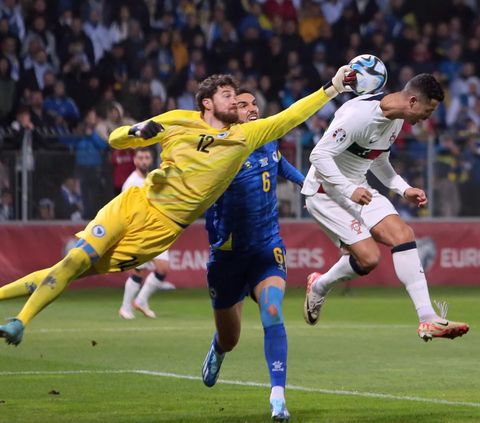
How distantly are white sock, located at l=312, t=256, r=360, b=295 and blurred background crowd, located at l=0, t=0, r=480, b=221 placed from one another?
7.59 metres

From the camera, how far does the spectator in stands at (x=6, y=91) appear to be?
1850 centimetres

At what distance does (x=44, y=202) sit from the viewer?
16750 mm

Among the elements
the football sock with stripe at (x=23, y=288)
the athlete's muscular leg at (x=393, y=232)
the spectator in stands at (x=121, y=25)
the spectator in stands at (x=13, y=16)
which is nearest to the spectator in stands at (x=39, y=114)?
the spectator in stands at (x=13, y=16)

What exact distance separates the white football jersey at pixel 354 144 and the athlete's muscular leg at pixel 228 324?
1380 mm

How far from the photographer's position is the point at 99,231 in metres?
6.70

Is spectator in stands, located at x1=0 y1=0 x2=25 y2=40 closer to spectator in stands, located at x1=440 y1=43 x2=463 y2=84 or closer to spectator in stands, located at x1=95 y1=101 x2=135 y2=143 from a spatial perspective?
spectator in stands, located at x1=95 y1=101 x2=135 y2=143

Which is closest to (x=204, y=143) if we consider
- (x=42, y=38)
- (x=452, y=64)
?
(x=42, y=38)

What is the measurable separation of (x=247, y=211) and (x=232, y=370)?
257cm

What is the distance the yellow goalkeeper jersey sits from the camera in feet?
22.7

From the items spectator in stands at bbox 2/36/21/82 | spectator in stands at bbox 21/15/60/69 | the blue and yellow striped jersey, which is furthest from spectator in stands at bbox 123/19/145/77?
the blue and yellow striped jersey

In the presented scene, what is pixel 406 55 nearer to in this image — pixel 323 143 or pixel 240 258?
pixel 323 143

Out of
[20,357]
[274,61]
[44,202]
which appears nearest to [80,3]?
[274,61]

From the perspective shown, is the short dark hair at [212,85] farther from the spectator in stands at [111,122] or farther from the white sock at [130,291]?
the spectator in stands at [111,122]

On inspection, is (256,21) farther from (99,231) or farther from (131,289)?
(99,231)
